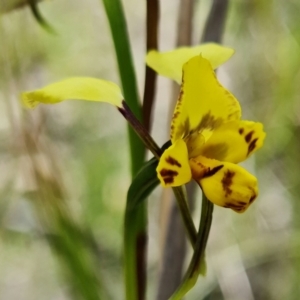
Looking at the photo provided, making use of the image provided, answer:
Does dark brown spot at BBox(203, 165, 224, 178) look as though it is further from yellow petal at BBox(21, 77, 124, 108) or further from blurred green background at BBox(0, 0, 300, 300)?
blurred green background at BBox(0, 0, 300, 300)

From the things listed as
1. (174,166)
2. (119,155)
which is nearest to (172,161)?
(174,166)

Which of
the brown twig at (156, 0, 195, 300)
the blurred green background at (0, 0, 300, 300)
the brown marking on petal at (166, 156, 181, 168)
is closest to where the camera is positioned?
the brown marking on petal at (166, 156, 181, 168)

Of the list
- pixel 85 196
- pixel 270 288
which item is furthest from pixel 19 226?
pixel 270 288

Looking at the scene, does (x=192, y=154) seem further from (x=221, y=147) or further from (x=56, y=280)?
(x=56, y=280)

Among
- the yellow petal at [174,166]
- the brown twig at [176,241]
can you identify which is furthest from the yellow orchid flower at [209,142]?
the brown twig at [176,241]

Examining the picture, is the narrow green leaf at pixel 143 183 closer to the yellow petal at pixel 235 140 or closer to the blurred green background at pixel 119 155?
the yellow petal at pixel 235 140

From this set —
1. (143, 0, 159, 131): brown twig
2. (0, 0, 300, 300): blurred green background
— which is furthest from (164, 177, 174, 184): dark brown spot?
(0, 0, 300, 300): blurred green background
